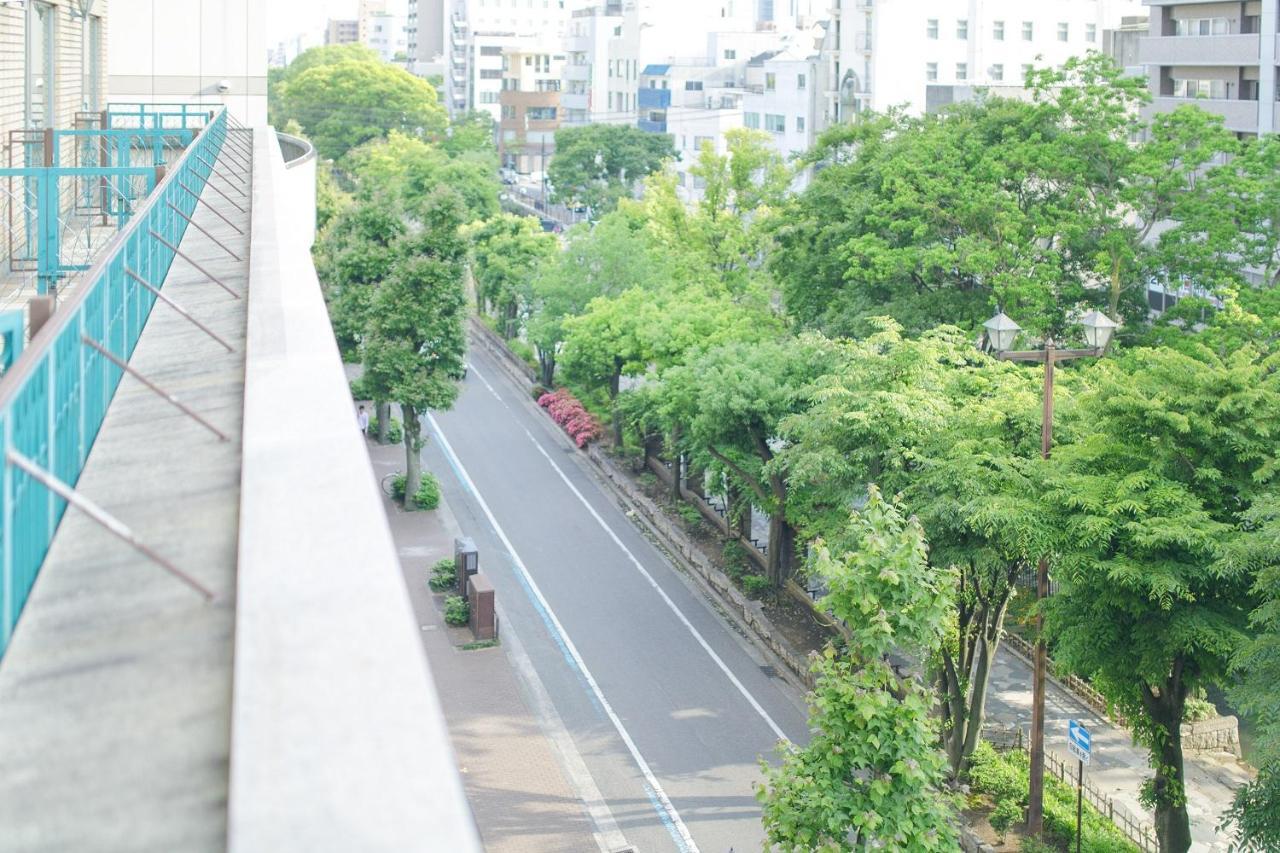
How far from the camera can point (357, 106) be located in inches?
3932

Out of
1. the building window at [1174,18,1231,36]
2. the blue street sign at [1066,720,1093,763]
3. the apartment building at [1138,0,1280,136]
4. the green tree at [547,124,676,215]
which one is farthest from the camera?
the green tree at [547,124,676,215]

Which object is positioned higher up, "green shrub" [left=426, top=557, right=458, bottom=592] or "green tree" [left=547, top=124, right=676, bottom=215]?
"green tree" [left=547, top=124, right=676, bottom=215]

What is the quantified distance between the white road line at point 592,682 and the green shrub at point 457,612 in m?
1.73

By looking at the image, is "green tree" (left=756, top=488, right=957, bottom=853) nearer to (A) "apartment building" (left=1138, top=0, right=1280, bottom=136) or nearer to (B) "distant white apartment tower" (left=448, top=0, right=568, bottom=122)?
(A) "apartment building" (left=1138, top=0, right=1280, bottom=136)

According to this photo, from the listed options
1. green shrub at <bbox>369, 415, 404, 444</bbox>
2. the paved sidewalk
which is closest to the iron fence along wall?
the paved sidewalk

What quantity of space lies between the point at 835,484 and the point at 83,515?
58.3 ft

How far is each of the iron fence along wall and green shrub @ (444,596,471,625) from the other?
62.3 feet

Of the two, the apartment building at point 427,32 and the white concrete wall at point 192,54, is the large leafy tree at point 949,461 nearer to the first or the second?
the white concrete wall at point 192,54

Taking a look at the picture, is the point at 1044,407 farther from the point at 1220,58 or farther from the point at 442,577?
the point at 1220,58

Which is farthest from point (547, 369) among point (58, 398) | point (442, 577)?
point (58, 398)

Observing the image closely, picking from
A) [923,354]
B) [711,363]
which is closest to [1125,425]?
[923,354]

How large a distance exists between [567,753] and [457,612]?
6.17 metres

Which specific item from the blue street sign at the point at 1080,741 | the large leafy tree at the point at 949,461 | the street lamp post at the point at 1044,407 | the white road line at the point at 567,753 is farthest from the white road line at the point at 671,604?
the blue street sign at the point at 1080,741

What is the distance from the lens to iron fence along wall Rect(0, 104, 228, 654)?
5.07 m
